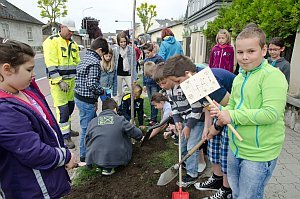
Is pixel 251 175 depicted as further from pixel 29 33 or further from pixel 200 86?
pixel 29 33

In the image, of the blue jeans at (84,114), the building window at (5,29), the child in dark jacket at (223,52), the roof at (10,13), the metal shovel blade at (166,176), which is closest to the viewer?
the metal shovel blade at (166,176)

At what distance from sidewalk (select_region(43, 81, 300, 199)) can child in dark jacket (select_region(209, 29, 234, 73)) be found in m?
1.92

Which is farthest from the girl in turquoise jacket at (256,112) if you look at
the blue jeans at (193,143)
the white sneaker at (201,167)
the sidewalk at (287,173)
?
the white sneaker at (201,167)

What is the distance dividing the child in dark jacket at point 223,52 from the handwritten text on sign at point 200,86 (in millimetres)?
3510

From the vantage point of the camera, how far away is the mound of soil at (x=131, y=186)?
2646 millimetres

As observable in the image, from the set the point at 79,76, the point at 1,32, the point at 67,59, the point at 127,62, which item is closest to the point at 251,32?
the point at 79,76

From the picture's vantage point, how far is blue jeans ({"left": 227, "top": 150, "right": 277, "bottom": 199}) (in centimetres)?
167

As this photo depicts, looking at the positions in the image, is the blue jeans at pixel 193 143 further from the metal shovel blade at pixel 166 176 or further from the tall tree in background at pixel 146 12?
the tall tree in background at pixel 146 12

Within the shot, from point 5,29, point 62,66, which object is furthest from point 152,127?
A: point 5,29

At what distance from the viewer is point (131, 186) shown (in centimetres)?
280

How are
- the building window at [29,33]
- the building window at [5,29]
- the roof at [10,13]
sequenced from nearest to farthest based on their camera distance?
the building window at [5,29] → the roof at [10,13] → the building window at [29,33]

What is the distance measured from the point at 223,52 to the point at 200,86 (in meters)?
3.64

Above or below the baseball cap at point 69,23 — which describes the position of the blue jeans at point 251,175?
below

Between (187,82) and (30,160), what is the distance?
124 centimetres
